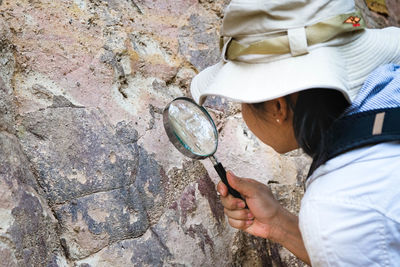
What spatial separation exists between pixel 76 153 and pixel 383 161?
0.92m

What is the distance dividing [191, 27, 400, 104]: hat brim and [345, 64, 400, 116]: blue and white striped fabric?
21 mm

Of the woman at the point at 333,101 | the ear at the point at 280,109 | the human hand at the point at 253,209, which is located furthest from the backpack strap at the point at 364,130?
the human hand at the point at 253,209

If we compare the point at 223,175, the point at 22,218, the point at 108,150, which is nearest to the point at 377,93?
the point at 223,175

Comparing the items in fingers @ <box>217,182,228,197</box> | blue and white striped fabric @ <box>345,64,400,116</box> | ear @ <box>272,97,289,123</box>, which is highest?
blue and white striped fabric @ <box>345,64,400,116</box>

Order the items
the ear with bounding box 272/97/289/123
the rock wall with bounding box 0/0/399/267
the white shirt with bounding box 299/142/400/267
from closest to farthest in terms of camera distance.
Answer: the white shirt with bounding box 299/142/400/267, the ear with bounding box 272/97/289/123, the rock wall with bounding box 0/0/399/267

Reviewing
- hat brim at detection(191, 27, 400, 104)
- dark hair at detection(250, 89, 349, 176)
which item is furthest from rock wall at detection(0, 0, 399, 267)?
dark hair at detection(250, 89, 349, 176)

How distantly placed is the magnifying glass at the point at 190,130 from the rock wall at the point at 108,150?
0.64 feet

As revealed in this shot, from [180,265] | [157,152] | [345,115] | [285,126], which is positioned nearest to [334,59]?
[345,115]

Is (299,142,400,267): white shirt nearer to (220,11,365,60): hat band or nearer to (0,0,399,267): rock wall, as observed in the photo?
(220,11,365,60): hat band

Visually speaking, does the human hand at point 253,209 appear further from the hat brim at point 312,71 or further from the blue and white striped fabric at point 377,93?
the blue and white striped fabric at point 377,93

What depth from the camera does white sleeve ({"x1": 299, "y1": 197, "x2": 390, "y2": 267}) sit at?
108cm

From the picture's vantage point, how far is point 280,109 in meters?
1.30

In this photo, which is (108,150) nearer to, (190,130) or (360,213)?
(190,130)

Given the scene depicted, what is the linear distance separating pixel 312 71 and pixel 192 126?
0.53 metres
